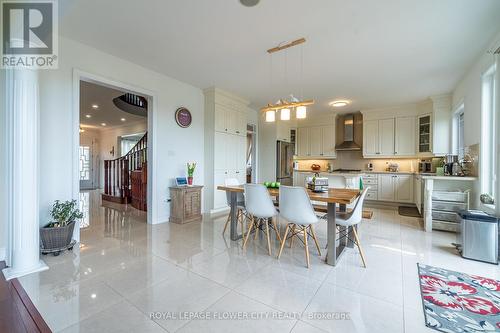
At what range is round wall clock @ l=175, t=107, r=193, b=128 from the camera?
4319 millimetres

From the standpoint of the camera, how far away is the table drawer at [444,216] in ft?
11.7

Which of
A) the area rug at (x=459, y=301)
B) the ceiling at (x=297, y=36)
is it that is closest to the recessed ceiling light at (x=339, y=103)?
the ceiling at (x=297, y=36)

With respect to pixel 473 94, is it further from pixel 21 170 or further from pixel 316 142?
pixel 21 170

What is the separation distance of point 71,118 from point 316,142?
6144 mm

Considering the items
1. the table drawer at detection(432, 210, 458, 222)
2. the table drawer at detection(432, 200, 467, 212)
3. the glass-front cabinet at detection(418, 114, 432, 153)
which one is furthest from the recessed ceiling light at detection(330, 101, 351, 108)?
the table drawer at detection(432, 210, 458, 222)

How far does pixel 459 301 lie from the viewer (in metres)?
1.79

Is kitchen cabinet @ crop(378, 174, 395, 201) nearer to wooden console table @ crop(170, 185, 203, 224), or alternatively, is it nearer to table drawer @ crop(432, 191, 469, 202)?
table drawer @ crop(432, 191, 469, 202)

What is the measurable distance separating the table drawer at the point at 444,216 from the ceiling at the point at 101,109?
6907mm

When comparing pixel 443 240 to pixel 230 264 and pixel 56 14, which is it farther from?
pixel 56 14

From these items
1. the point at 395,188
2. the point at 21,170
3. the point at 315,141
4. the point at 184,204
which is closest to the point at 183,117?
the point at 184,204

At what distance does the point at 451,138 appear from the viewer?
4.86 m

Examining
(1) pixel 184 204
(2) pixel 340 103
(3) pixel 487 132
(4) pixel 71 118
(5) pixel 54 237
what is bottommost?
(5) pixel 54 237

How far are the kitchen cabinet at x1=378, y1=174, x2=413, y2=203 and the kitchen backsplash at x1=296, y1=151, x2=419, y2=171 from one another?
684 millimetres

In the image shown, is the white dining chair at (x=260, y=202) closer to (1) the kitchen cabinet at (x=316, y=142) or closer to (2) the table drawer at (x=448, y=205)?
(2) the table drawer at (x=448, y=205)
